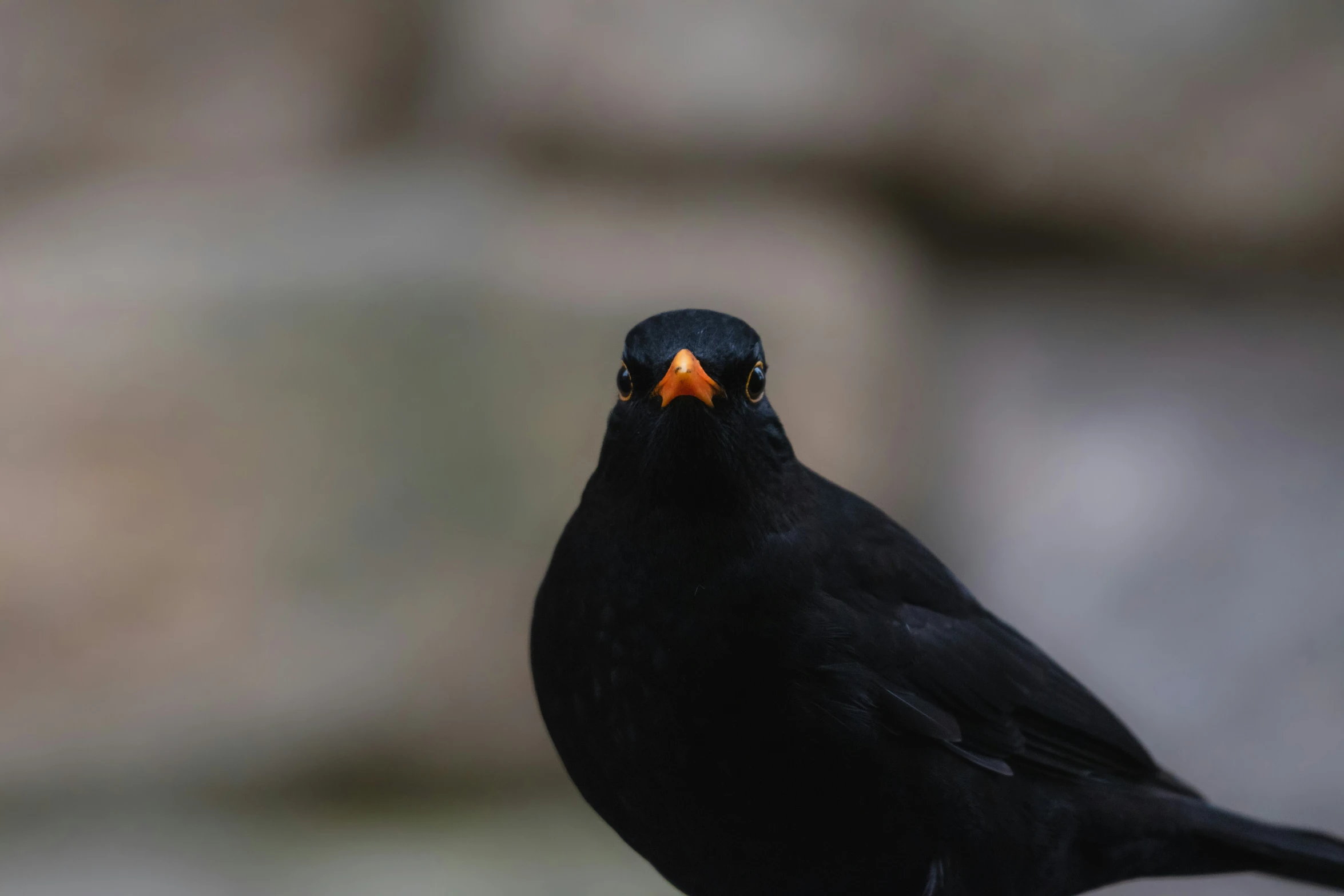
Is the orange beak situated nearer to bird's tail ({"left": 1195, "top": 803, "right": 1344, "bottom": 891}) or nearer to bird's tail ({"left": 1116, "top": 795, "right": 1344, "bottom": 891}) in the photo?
bird's tail ({"left": 1116, "top": 795, "right": 1344, "bottom": 891})

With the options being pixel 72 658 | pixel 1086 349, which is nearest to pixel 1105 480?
pixel 1086 349

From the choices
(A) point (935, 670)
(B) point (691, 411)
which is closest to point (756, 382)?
(B) point (691, 411)

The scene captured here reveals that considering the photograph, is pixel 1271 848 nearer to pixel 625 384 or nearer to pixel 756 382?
pixel 756 382

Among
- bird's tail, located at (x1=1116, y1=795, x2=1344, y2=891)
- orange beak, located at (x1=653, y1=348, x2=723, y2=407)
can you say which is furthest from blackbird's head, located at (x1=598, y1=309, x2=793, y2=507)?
bird's tail, located at (x1=1116, y1=795, x2=1344, y2=891)

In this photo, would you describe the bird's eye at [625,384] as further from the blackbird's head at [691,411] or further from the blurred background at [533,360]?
the blurred background at [533,360]

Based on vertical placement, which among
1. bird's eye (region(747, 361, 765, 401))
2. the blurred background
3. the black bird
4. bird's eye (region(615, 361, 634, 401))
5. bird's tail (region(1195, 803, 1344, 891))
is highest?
the blurred background
